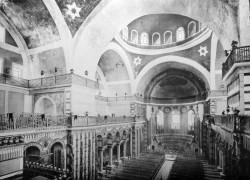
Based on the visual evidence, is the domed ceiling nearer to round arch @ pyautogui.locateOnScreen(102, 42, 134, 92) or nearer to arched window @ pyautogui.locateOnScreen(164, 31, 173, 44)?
arched window @ pyautogui.locateOnScreen(164, 31, 173, 44)

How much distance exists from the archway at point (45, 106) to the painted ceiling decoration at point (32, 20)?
4300 millimetres

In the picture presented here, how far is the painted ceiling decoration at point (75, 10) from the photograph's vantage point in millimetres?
12688

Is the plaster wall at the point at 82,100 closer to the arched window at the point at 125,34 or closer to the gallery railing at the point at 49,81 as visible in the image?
the gallery railing at the point at 49,81

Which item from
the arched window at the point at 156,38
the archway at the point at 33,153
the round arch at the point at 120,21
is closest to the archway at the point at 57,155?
the archway at the point at 33,153

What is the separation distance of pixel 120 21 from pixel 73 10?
3616 mm

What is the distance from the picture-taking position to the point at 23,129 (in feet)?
29.6

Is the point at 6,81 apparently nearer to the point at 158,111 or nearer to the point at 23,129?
the point at 23,129

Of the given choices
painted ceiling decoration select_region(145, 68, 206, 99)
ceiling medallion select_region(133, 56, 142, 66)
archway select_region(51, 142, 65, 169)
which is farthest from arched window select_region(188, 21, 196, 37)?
archway select_region(51, 142, 65, 169)

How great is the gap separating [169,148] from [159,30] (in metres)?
17.9

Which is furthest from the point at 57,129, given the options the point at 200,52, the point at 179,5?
the point at 200,52

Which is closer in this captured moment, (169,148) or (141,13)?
(141,13)

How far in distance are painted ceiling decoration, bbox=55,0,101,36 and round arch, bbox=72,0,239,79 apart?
462 millimetres

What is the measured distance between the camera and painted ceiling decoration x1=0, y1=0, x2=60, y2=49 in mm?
12469

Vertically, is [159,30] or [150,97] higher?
[159,30]
